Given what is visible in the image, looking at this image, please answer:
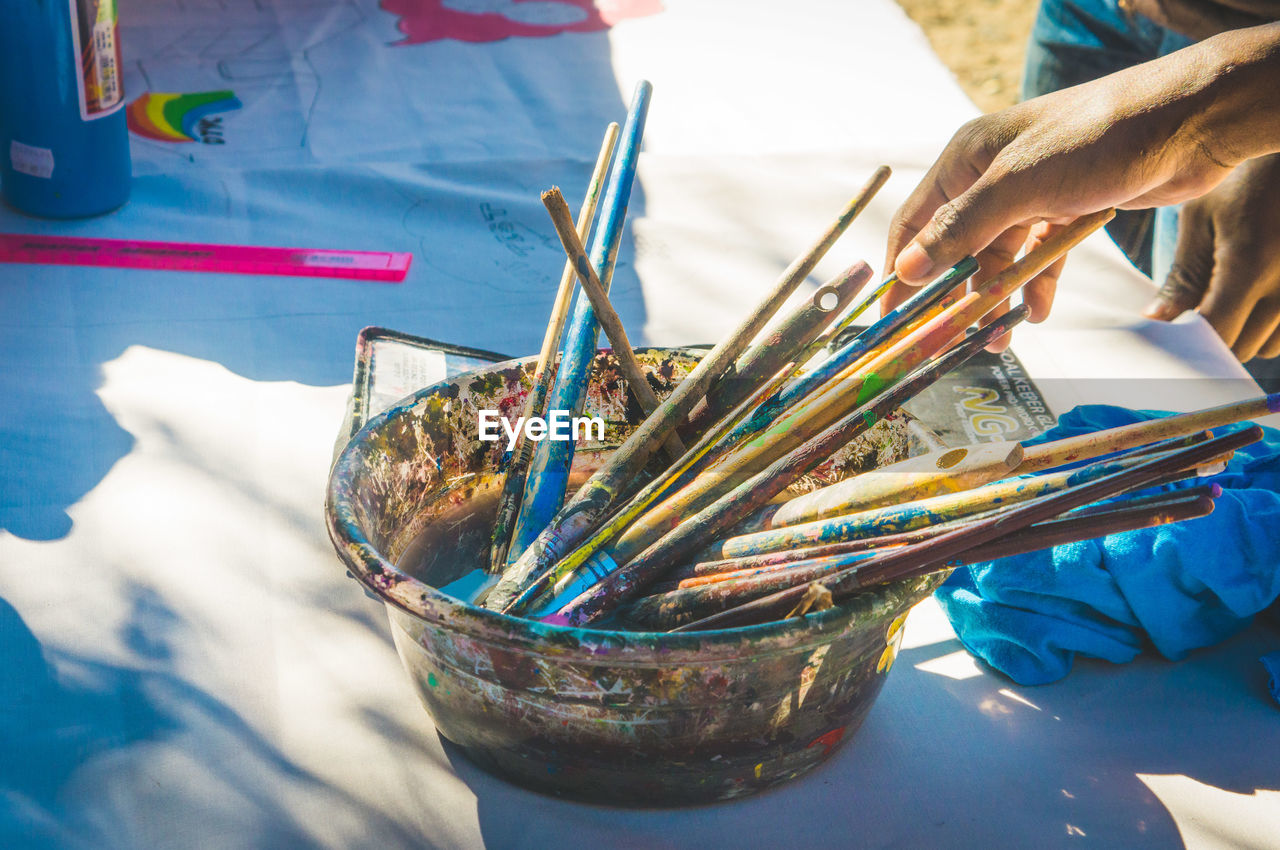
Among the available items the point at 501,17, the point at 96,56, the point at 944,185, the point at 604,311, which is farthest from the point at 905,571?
the point at 501,17

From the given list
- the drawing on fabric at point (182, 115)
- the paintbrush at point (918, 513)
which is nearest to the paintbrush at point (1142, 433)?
the paintbrush at point (918, 513)

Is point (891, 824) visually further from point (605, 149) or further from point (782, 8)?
point (782, 8)

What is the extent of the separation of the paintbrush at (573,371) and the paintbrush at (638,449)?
0.09ft

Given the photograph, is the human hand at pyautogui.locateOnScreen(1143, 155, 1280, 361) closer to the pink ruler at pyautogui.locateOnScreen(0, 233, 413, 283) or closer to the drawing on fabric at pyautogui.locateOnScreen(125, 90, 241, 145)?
the pink ruler at pyautogui.locateOnScreen(0, 233, 413, 283)

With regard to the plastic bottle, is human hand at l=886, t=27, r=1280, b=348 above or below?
above

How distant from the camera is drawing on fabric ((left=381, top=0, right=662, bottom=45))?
5.15 feet

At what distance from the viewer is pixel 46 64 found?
99cm

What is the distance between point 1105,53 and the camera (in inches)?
56.7

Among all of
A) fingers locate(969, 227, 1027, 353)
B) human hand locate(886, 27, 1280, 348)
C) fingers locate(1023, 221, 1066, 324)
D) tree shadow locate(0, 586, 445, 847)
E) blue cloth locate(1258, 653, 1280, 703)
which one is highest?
human hand locate(886, 27, 1280, 348)

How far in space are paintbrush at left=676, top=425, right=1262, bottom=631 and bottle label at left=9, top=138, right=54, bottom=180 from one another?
3.25 ft

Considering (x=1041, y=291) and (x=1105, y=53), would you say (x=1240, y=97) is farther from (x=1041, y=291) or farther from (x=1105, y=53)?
(x=1105, y=53)

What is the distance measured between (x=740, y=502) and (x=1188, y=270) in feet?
2.74

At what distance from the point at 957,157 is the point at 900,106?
2.65 feet

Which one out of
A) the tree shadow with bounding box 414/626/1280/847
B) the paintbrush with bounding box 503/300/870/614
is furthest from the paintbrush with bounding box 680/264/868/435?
the tree shadow with bounding box 414/626/1280/847
